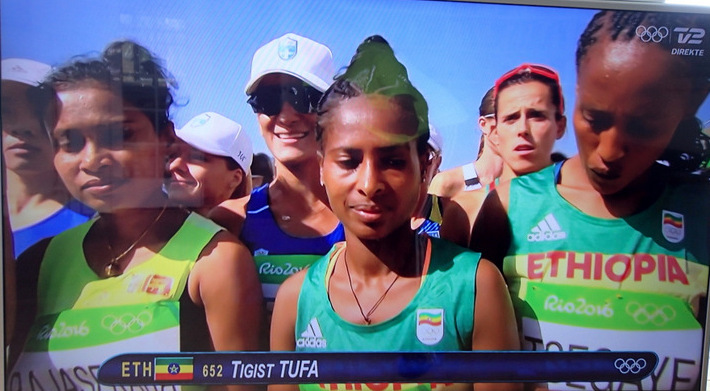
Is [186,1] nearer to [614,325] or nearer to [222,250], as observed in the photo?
[222,250]

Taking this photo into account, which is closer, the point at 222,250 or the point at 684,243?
the point at 222,250

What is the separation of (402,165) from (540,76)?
2.37 feet

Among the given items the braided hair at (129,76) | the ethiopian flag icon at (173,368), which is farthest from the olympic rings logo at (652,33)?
the ethiopian flag icon at (173,368)

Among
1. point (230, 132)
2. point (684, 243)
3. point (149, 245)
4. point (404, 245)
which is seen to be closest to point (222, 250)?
point (149, 245)

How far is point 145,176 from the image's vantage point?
7.39 feet

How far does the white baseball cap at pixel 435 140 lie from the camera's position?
2352 millimetres

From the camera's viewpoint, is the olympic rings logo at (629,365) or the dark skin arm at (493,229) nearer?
the dark skin arm at (493,229)

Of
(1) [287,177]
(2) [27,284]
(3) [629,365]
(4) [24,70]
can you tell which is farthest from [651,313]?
(4) [24,70]

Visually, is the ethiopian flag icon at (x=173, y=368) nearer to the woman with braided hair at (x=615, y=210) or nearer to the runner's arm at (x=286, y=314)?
the runner's arm at (x=286, y=314)

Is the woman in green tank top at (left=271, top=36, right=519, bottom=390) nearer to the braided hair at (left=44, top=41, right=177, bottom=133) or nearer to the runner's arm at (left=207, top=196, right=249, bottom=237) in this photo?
the runner's arm at (left=207, top=196, right=249, bottom=237)

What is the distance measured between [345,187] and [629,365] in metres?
1.55

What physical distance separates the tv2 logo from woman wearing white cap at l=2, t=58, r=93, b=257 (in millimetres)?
2657

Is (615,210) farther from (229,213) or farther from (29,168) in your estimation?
(29,168)

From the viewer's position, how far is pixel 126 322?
2318mm
